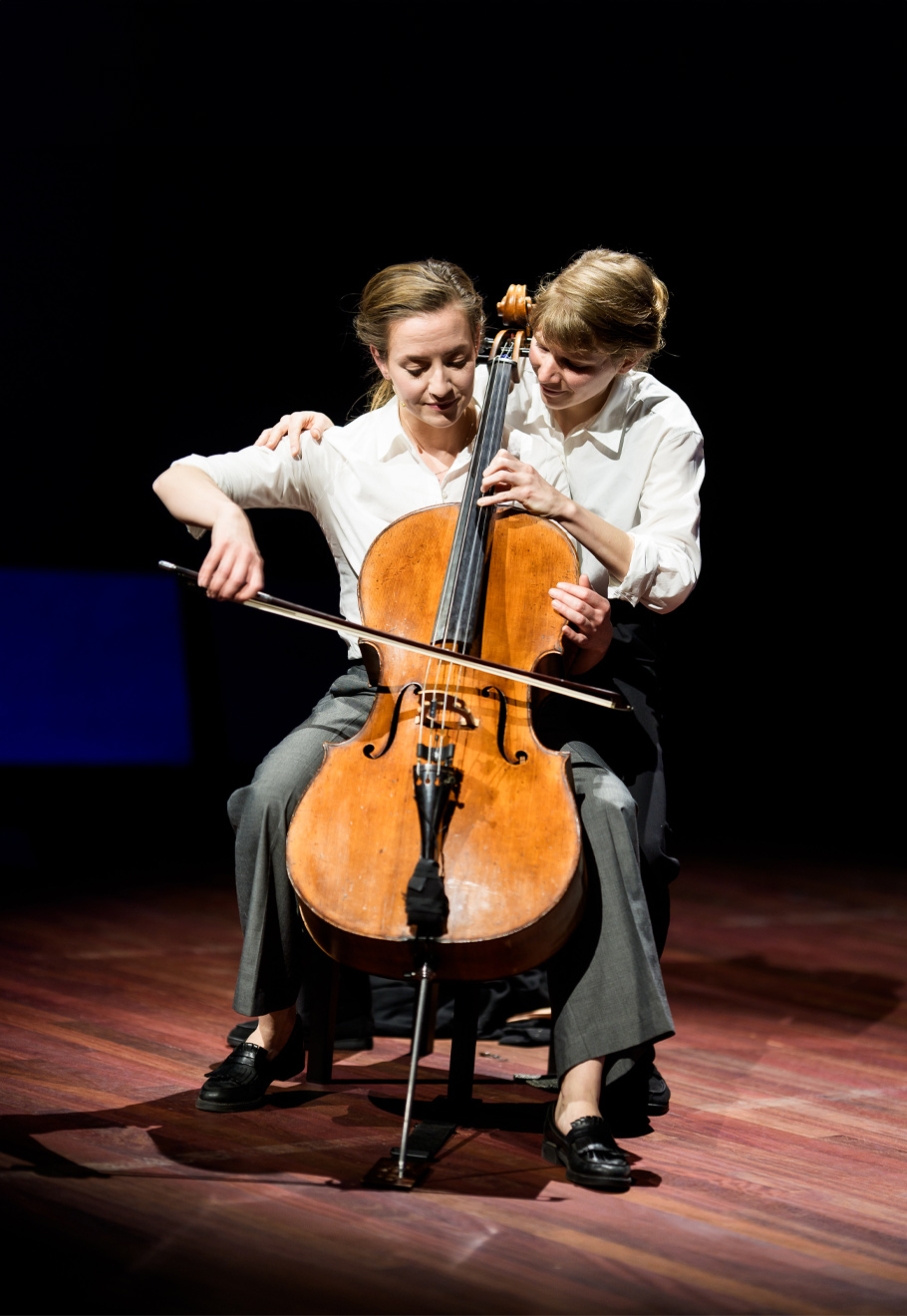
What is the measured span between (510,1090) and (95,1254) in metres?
0.89

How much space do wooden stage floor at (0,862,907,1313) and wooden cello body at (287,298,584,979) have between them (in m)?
0.30

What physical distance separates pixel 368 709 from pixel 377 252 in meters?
2.84

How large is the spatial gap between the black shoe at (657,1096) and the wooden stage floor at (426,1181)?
3 cm

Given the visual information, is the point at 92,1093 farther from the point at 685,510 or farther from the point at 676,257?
the point at 676,257

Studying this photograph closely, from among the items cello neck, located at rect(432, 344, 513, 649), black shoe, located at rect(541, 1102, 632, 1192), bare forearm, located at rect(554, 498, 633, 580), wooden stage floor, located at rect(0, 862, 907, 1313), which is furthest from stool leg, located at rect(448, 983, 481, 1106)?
bare forearm, located at rect(554, 498, 633, 580)

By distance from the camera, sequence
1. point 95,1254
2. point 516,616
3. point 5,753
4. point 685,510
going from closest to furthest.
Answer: point 95,1254, point 516,616, point 685,510, point 5,753

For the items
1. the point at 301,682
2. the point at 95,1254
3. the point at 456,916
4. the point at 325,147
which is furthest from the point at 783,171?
the point at 95,1254

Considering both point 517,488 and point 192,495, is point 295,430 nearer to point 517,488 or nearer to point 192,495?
point 192,495

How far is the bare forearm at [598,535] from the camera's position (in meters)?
1.96

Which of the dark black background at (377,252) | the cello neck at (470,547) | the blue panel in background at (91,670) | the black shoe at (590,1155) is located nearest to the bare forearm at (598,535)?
the cello neck at (470,547)

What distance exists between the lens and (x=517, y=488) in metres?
1.90

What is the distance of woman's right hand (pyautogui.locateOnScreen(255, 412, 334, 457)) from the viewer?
2238mm

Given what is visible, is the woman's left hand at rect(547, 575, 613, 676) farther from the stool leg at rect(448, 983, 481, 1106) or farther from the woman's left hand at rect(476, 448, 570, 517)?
the stool leg at rect(448, 983, 481, 1106)

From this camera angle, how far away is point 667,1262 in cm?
154
